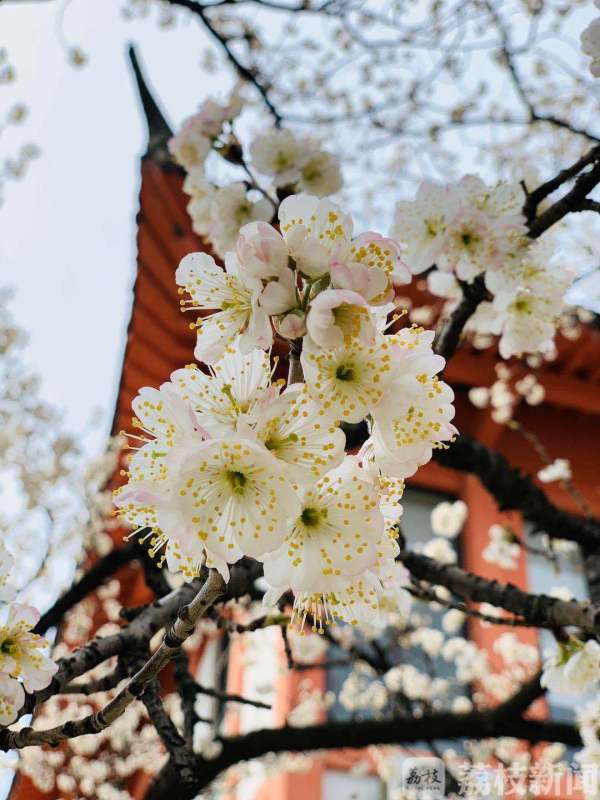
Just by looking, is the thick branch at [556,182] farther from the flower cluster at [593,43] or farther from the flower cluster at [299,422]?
the flower cluster at [299,422]

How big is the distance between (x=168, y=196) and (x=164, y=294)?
57cm

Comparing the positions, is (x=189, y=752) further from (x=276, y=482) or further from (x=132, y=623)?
(x=276, y=482)

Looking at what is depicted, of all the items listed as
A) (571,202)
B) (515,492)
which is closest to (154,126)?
(515,492)

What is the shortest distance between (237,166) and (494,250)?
32.8 inches

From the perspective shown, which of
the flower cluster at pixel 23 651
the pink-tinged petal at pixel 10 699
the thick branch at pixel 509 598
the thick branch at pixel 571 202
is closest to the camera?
the pink-tinged petal at pixel 10 699

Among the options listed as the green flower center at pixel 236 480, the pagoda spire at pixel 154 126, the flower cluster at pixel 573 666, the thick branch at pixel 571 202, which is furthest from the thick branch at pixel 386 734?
the pagoda spire at pixel 154 126

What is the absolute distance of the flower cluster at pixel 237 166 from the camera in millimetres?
1916

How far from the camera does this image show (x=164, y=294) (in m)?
4.55

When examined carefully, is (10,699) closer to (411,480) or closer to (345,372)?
(345,372)

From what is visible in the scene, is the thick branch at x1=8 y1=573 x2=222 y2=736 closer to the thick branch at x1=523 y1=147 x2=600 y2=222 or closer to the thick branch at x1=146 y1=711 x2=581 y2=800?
the thick branch at x1=523 y1=147 x2=600 y2=222

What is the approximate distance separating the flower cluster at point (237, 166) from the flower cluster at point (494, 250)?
0.42m

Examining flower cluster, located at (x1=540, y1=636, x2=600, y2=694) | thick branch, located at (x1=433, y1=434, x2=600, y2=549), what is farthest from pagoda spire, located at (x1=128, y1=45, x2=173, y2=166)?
flower cluster, located at (x1=540, y1=636, x2=600, y2=694)

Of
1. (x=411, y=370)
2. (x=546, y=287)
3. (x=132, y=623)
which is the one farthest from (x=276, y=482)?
(x=546, y=287)

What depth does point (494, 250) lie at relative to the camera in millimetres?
1569
